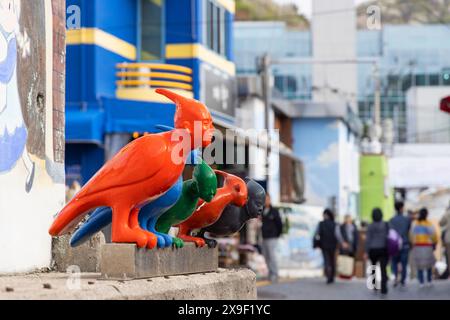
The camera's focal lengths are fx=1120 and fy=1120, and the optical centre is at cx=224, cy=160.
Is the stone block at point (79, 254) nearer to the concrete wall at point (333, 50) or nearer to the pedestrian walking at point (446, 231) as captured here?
the pedestrian walking at point (446, 231)

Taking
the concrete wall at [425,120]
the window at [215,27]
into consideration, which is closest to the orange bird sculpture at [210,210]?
the window at [215,27]

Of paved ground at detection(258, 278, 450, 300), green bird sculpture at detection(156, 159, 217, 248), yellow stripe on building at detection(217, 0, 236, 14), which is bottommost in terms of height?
paved ground at detection(258, 278, 450, 300)

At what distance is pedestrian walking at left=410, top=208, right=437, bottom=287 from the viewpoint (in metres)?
18.9

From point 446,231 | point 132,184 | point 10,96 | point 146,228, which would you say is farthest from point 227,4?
point 132,184

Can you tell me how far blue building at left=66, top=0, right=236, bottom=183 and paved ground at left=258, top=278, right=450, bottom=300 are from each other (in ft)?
10.9

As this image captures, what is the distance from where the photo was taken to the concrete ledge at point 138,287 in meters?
5.31

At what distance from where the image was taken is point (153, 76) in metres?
20.7

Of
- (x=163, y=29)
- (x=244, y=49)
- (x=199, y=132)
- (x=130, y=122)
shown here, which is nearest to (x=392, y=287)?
(x=130, y=122)

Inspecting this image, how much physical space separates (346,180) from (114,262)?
120 feet

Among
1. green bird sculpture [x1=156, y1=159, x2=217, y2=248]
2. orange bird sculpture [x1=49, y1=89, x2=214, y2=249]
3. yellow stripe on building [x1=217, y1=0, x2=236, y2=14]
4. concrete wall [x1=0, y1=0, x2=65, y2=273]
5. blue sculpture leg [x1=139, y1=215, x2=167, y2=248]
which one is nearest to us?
orange bird sculpture [x1=49, y1=89, x2=214, y2=249]

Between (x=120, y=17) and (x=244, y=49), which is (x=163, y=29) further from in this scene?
(x=244, y=49)

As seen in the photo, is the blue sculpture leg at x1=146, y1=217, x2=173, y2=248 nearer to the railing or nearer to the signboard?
the signboard

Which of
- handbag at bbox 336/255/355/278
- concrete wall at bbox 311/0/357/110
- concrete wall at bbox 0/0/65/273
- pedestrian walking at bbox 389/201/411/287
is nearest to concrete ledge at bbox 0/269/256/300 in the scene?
concrete wall at bbox 0/0/65/273

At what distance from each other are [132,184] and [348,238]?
17204mm
